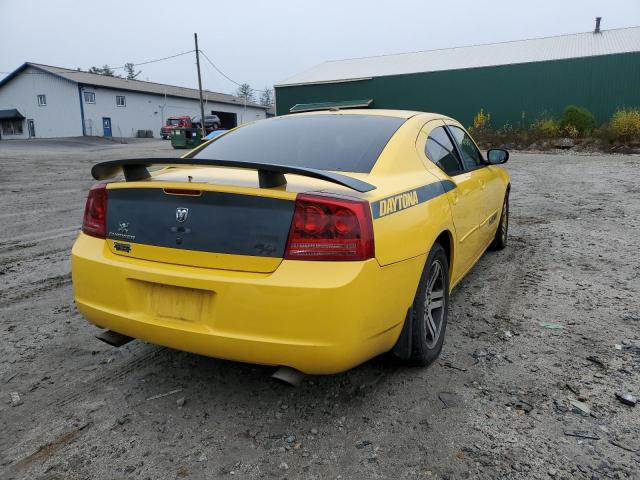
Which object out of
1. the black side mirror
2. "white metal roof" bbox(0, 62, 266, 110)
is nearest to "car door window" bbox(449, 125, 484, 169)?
the black side mirror

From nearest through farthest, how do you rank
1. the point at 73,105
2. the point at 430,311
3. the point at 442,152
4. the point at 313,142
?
1. the point at 430,311
2. the point at 313,142
3. the point at 442,152
4. the point at 73,105

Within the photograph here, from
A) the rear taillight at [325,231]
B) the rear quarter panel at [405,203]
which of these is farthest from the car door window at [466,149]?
the rear taillight at [325,231]

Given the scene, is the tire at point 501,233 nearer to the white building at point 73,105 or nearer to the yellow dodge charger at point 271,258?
the yellow dodge charger at point 271,258

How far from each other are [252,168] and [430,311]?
1.44 meters

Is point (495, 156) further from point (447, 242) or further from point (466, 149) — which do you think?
point (447, 242)

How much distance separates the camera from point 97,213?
2.69m

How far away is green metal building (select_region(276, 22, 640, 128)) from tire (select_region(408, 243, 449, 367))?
27523 mm

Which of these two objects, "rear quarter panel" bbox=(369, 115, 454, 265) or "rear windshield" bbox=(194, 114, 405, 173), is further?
"rear windshield" bbox=(194, 114, 405, 173)

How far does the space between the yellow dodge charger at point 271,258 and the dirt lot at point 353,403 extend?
0.35 meters

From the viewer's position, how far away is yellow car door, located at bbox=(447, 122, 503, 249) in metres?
4.12

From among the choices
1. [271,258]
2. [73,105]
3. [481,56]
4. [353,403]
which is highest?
[481,56]

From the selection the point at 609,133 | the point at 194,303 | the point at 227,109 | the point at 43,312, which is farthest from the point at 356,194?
the point at 227,109

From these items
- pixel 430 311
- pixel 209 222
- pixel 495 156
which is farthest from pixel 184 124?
pixel 209 222

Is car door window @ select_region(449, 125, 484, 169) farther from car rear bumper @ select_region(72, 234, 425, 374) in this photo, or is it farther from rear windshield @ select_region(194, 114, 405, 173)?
car rear bumper @ select_region(72, 234, 425, 374)
